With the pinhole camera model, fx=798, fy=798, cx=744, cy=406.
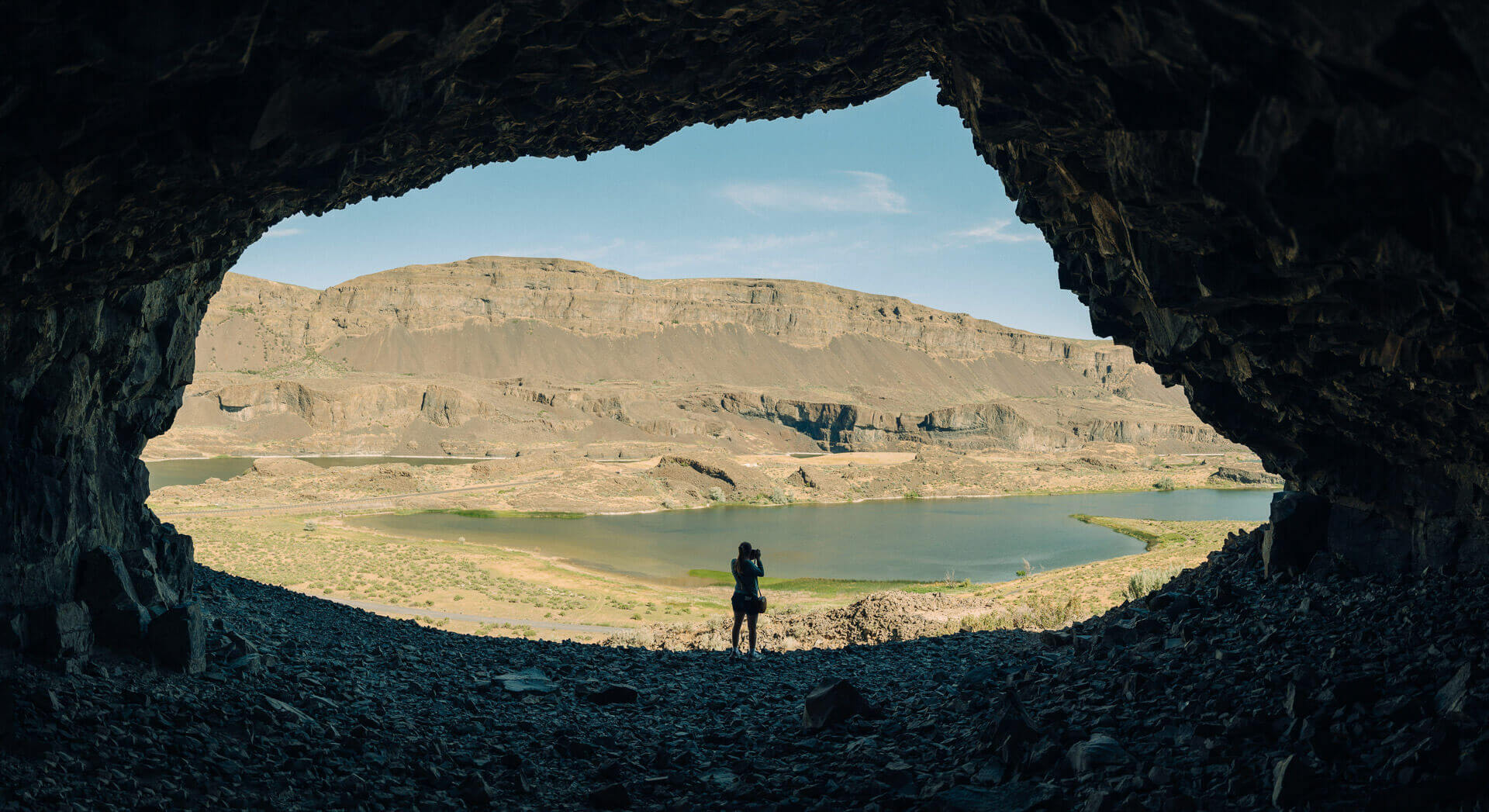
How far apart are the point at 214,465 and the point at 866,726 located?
302 ft

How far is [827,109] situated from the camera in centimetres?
893

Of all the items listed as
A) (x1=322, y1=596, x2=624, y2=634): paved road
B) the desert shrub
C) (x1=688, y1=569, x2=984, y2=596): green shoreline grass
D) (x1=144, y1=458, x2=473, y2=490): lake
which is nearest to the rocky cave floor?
the desert shrub

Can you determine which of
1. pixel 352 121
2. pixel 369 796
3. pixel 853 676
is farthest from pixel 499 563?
pixel 352 121

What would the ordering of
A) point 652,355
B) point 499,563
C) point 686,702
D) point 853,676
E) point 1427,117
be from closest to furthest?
point 1427,117 → point 686,702 → point 853,676 → point 499,563 → point 652,355

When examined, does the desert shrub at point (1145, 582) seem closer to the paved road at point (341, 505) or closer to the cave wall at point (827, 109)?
the cave wall at point (827, 109)

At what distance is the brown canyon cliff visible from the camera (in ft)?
334

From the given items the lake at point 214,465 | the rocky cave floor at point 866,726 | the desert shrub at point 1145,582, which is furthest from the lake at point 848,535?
the lake at point 214,465

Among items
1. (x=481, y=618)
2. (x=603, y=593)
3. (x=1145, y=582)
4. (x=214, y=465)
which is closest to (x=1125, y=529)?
(x=1145, y=582)

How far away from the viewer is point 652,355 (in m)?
160

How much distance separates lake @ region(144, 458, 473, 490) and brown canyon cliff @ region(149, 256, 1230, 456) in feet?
15.0

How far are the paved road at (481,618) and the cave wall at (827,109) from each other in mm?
9410

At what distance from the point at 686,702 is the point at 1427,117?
28.4 ft

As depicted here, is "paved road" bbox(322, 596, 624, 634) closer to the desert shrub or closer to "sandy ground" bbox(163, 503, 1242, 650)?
"sandy ground" bbox(163, 503, 1242, 650)

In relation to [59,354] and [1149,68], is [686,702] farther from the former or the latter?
[1149,68]
